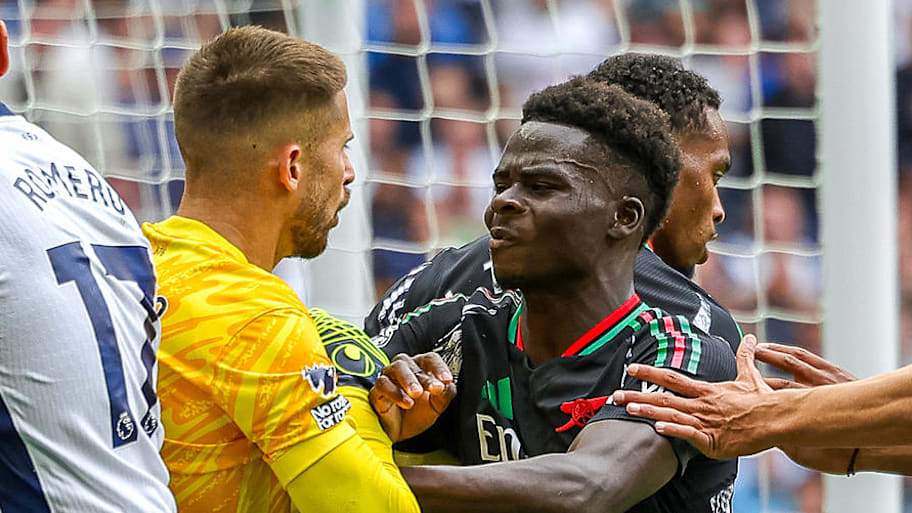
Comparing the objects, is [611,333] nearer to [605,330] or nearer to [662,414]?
[605,330]

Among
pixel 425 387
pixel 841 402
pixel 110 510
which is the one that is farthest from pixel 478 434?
pixel 110 510

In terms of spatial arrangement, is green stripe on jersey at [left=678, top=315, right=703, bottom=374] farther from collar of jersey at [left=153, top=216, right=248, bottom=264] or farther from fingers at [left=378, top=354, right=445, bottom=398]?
collar of jersey at [left=153, top=216, right=248, bottom=264]

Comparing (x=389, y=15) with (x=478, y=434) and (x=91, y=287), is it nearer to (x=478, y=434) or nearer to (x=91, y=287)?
(x=478, y=434)

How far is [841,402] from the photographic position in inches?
83.6

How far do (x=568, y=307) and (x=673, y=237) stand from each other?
627mm

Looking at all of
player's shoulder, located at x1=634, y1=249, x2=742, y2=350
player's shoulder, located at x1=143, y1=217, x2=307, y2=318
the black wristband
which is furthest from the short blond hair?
the black wristband

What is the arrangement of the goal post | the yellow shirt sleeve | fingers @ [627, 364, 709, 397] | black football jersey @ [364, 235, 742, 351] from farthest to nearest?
the goal post
black football jersey @ [364, 235, 742, 351]
fingers @ [627, 364, 709, 397]
the yellow shirt sleeve

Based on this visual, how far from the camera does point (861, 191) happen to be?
10.6 feet

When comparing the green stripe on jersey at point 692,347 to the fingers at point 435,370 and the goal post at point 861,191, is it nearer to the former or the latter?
the fingers at point 435,370

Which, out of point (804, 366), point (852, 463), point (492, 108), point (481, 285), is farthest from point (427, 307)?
point (492, 108)

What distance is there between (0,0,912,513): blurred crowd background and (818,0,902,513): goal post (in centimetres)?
49

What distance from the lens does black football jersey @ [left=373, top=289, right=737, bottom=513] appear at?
203 cm

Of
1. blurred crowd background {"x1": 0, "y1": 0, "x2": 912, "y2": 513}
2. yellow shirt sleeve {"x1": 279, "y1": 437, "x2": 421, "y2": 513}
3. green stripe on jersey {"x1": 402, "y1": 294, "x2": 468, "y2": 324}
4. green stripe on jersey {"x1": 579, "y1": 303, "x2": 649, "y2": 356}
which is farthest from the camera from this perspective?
blurred crowd background {"x1": 0, "y1": 0, "x2": 912, "y2": 513}

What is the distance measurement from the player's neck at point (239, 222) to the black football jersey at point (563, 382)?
0.38 m
